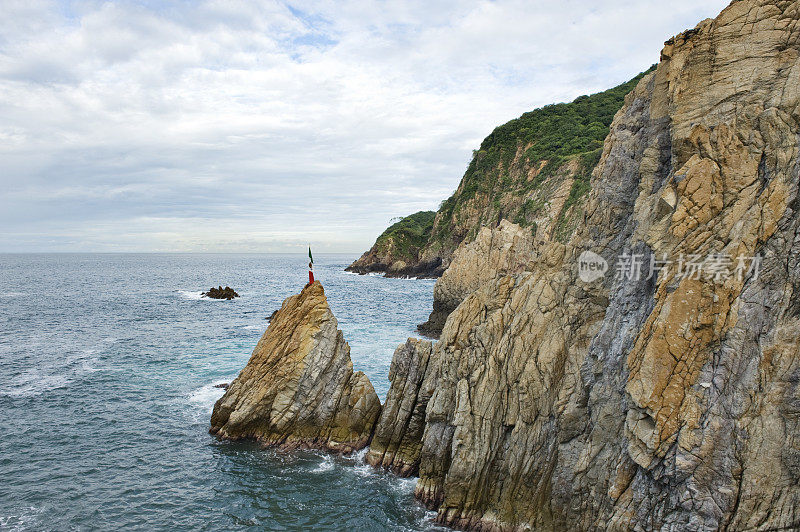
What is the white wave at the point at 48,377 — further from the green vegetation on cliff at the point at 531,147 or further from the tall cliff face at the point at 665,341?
the green vegetation on cliff at the point at 531,147

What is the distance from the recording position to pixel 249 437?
83.1 feet

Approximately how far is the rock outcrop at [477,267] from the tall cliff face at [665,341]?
1256 inches

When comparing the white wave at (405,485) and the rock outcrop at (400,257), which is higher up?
the rock outcrop at (400,257)

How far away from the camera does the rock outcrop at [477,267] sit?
52.8m

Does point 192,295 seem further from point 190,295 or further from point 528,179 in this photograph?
point 528,179

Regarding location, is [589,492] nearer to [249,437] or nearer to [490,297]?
[490,297]

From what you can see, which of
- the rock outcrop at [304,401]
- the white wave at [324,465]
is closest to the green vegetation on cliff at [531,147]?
the rock outcrop at [304,401]

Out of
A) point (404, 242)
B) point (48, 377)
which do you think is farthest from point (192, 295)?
point (404, 242)

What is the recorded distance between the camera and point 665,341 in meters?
12.5

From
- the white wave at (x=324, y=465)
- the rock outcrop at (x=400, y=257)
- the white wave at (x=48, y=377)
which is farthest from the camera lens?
the rock outcrop at (x=400, y=257)

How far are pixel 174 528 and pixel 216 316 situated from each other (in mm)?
48698

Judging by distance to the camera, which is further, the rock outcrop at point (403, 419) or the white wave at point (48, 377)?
the white wave at point (48, 377)

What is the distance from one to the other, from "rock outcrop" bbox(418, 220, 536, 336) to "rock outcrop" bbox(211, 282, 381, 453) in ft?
84.4

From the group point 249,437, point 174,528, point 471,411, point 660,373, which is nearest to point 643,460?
point 660,373
